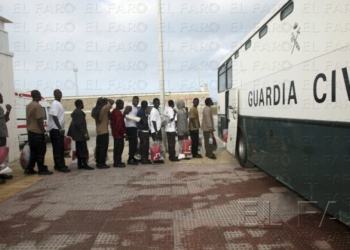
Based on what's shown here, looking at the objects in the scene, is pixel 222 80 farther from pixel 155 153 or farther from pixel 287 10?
pixel 287 10

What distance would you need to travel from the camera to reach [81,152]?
24.6ft

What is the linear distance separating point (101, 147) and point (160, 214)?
3649 millimetres

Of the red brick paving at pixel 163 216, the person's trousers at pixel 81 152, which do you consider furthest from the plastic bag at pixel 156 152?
the person's trousers at pixel 81 152

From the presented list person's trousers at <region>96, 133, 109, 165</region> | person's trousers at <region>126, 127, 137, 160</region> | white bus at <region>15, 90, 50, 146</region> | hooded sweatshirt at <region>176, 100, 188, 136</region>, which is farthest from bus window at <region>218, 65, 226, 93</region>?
white bus at <region>15, 90, 50, 146</region>

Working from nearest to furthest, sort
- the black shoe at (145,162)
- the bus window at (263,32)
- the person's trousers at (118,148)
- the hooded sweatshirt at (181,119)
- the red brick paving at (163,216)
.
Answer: the red brick paving at (163,216) < the bus window at (263,32) < the person's trousers at (118,148) < the black shoe at (145,162) < the hooded sweatshirt at (181,119)

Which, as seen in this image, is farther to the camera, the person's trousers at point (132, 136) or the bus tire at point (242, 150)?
the person's trousers at point (132, 136)

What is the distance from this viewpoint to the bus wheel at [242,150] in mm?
7379

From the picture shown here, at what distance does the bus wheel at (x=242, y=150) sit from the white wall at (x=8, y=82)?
20.9 feet

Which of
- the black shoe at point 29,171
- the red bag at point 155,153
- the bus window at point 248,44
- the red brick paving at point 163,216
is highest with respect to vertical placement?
the bus window at point 248,44

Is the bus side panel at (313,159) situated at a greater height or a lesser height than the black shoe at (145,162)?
greater

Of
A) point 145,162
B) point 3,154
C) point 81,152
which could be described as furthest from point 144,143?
point 3,154

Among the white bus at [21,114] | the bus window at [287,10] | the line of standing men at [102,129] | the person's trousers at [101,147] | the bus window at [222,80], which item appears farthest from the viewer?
the white bus at [21,114]

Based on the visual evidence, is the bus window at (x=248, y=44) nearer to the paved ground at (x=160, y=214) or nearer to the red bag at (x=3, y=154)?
the paved ground at (x=160, y=214)

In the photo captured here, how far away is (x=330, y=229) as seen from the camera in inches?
150
